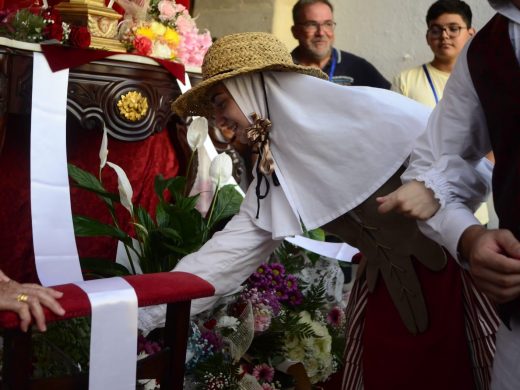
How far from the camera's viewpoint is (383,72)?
5.17 meters

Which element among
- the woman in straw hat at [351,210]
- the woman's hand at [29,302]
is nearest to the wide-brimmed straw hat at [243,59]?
the woman in straw hat at [351,210]

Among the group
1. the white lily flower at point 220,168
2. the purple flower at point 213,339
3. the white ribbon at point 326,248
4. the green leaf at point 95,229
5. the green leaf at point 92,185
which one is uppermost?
the white lily flower at point 220,168

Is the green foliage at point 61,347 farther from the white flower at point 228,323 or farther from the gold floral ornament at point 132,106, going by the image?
the gold floral ornament at point 132,106

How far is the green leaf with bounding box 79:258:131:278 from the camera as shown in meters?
2.54

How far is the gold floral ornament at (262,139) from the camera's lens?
2076 millimetres

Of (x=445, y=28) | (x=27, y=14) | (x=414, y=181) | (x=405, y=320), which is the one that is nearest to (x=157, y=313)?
(x=405, y=320)

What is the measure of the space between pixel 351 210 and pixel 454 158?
557mm

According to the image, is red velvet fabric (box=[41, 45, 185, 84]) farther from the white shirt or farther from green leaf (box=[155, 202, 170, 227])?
the white shirt

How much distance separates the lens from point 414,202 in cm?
151

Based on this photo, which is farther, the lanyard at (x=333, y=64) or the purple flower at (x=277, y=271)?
the lanyard at (x=333, y=64)

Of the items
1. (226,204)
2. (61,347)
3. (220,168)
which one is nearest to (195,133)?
(220,168)

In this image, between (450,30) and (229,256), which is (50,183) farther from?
(450,30)

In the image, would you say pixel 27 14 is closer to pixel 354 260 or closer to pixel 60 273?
pixel 60 273

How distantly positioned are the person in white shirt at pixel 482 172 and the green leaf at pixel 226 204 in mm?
1158
